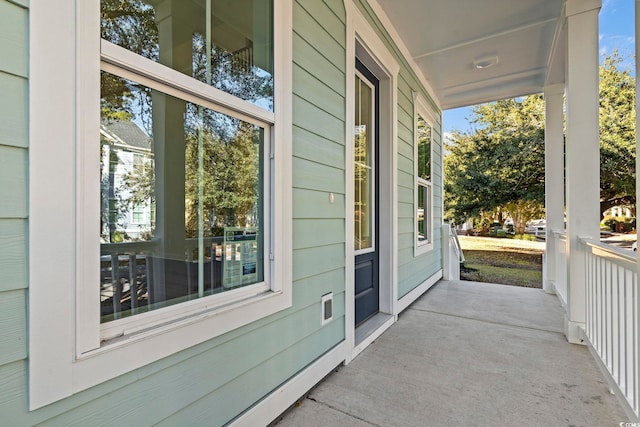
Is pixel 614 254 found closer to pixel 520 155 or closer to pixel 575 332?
pixel 575 332

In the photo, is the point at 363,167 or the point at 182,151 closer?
the point at 182,151

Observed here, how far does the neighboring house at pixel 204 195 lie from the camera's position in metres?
0.82

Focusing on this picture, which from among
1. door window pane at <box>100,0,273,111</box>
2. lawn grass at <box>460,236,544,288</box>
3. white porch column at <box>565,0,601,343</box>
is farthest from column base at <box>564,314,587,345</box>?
lawn grass at <box>460,236,544,288</box>

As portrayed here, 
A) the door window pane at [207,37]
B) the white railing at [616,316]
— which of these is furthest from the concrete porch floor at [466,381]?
the door window pane at [207,37]

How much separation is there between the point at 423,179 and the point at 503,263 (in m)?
5.73

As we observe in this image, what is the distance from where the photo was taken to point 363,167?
2992 millimetres

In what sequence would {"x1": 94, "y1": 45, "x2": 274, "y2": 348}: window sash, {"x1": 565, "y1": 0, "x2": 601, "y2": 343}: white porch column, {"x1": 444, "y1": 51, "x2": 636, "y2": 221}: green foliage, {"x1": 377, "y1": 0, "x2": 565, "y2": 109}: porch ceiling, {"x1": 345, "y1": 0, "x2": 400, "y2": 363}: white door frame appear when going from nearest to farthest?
{"x1": 94, "y1": 45, "x2": 274, "y2": 348}: window sash, {"x1": 565, "y1": 0, "x2": 601, "y2": 343}: white porch column, {"x1": 377, "y1": 0, "x2": 565, "y2": 109}: porch ceiling, {"x1": 345, "y1": 0, "x2": 400, "y2": 363}: white door frame, {"x1": 444, "y1": 51, "x2": 636, "y2": 221}: green foliage

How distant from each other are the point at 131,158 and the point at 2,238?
513 millimetres

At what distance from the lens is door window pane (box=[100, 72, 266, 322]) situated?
1.09m

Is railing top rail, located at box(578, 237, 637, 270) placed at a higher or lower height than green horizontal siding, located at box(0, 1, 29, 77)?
lower

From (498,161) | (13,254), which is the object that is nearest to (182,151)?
(13,254)

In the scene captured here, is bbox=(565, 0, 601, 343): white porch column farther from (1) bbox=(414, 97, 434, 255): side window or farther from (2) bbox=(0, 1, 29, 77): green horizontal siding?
(2) bbox=(0, 1, 29, 77): green horizontal siding

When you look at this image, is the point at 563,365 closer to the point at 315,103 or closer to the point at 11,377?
→ the point at 315,103

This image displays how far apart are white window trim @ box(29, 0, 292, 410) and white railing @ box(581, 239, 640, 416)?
7.48ft
